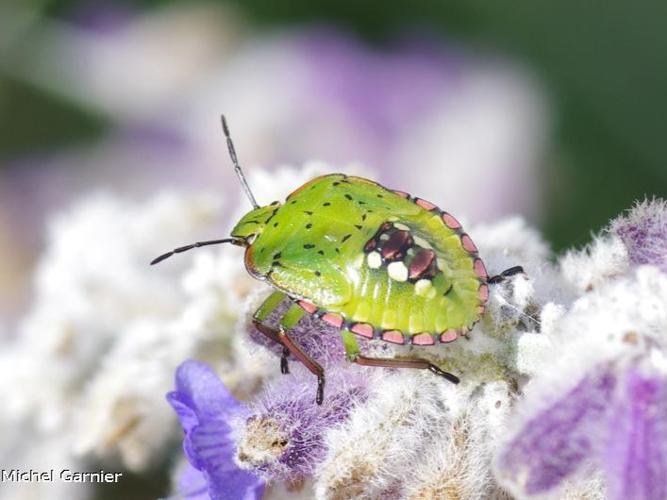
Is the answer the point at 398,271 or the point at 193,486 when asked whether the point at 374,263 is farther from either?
the point at 193,486

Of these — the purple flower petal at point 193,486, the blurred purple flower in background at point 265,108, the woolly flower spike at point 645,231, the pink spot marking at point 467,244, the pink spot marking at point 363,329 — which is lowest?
the purple flower petal at point 193,486

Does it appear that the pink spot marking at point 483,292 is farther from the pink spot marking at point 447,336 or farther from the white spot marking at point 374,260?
the white spot marking at point 374,260

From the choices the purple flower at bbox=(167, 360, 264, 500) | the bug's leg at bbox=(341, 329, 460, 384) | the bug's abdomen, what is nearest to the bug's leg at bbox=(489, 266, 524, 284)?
the bug's abdomen

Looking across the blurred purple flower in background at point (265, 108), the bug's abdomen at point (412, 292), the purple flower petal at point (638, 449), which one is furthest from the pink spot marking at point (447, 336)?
the blurred purple flower in background at point (265, 108)

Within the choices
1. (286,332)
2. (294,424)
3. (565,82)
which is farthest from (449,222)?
(565,82)

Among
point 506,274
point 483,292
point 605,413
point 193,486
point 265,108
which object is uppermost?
point 265,108

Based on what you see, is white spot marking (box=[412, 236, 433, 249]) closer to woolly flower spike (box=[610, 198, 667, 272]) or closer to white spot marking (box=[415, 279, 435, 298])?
white spot marking (box=[415, 279, 435, 298])
